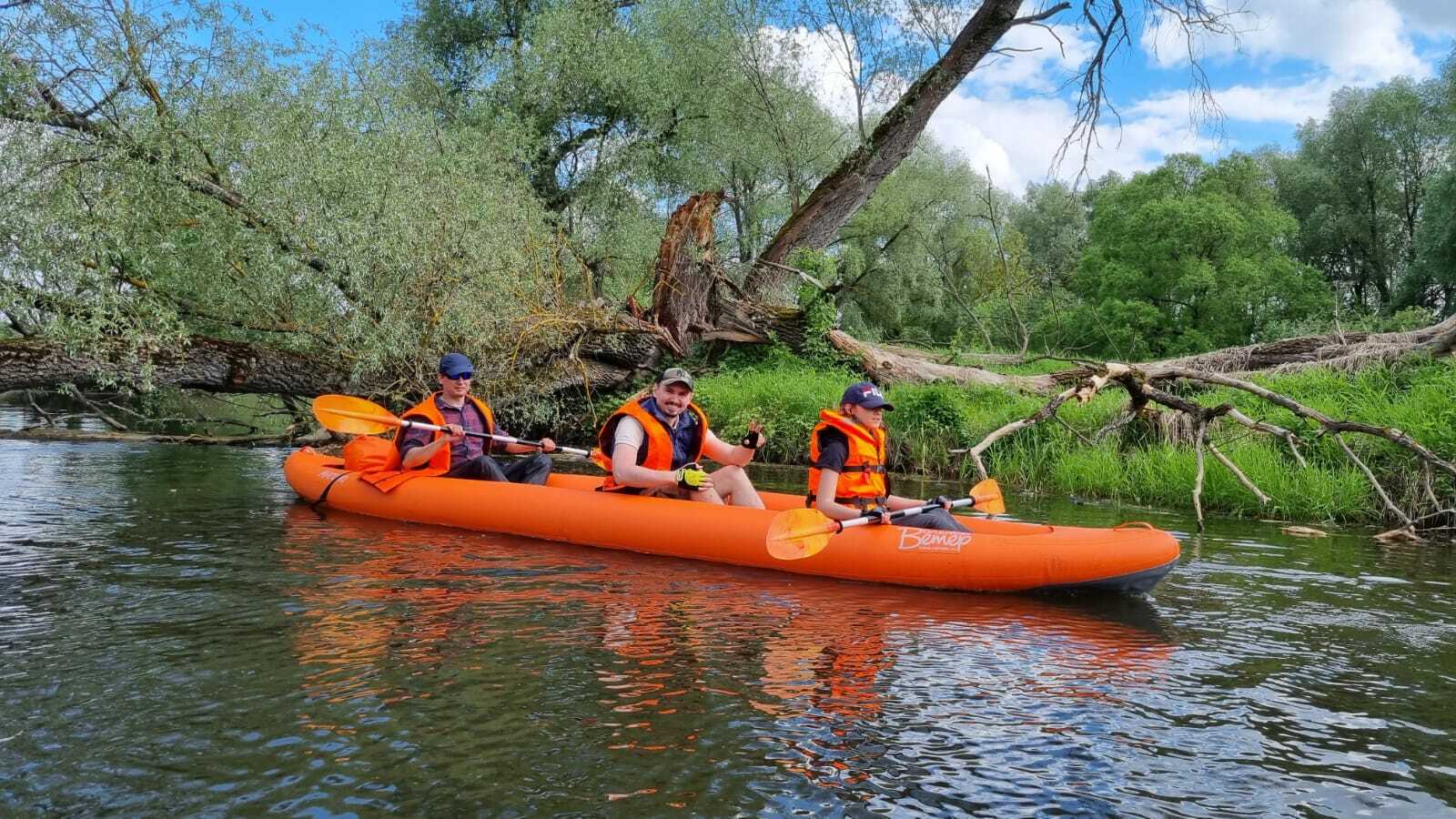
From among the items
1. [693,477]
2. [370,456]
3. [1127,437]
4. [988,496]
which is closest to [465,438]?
[370,456]

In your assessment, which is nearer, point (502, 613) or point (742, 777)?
point (742, 777)

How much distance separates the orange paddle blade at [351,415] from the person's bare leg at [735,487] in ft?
8.99

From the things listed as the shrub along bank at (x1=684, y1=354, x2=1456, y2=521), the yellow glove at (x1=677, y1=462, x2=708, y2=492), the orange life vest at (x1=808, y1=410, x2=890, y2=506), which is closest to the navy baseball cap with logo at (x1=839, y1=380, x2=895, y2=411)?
the orange life vest at (x1=808, y1=410, x2=890, y2=506)

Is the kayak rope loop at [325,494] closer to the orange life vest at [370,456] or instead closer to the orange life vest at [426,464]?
the orange life vest at [370,456]

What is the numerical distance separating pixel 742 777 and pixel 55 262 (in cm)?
797

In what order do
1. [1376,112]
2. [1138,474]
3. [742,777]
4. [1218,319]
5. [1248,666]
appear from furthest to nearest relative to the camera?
[1376,112] → [1218,319] → [1138,474] → [1248,666] → [742,777]

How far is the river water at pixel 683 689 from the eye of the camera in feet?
8.87

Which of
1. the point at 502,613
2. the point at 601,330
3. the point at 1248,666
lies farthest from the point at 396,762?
the point at 601,330

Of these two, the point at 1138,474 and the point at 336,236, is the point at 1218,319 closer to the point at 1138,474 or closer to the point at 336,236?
the point at 1138,474

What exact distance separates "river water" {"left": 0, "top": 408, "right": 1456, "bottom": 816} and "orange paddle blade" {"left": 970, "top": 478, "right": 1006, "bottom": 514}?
700 millimetres

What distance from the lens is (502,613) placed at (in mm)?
4527

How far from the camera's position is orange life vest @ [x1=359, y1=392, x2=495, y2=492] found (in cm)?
724

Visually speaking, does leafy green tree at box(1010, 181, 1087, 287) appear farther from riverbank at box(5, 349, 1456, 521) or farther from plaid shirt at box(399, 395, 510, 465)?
plaid shirt at box(399, 395, 510, 465)

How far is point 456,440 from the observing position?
24.6 feet
